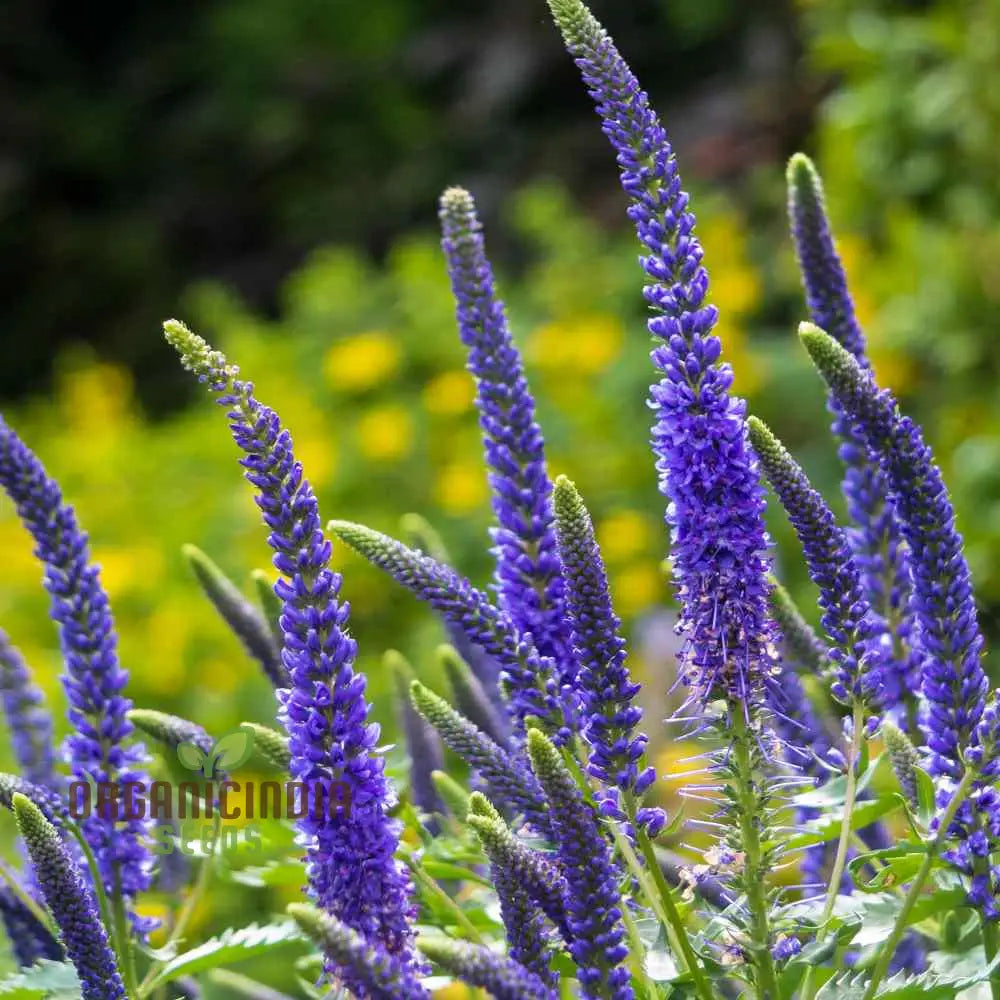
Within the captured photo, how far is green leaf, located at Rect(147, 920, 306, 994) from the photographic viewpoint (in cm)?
181

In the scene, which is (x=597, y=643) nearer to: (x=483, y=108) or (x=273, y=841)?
(x=273, y=841)

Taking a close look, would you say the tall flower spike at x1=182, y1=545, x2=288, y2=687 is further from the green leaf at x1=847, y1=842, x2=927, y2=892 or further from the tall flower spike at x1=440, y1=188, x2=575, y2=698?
the green leaf at x1=847, y1=842, x2=927, y2=892

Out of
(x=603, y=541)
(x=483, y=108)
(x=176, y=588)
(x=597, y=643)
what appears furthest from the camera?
(x=483, y=108)

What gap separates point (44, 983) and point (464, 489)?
4.90 meters

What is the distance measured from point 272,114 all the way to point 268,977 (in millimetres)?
7744

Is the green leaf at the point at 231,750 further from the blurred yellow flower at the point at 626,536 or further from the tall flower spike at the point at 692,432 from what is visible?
the blurred yellow flower at the point at 626,536

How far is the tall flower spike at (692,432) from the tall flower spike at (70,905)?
67 cm

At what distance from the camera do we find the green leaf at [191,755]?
6.77 feet

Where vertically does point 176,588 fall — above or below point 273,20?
below

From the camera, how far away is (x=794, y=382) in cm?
683

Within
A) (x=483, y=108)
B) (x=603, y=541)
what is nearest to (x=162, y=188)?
(x=483, y=108)

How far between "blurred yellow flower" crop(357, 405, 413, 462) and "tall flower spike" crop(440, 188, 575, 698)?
4.97m

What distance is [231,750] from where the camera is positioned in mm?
2035

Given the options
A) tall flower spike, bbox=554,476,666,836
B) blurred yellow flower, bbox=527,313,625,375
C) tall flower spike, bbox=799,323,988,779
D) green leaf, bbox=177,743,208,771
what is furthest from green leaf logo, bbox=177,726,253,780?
blurred yellow flower, bbox=527,313,625,375
